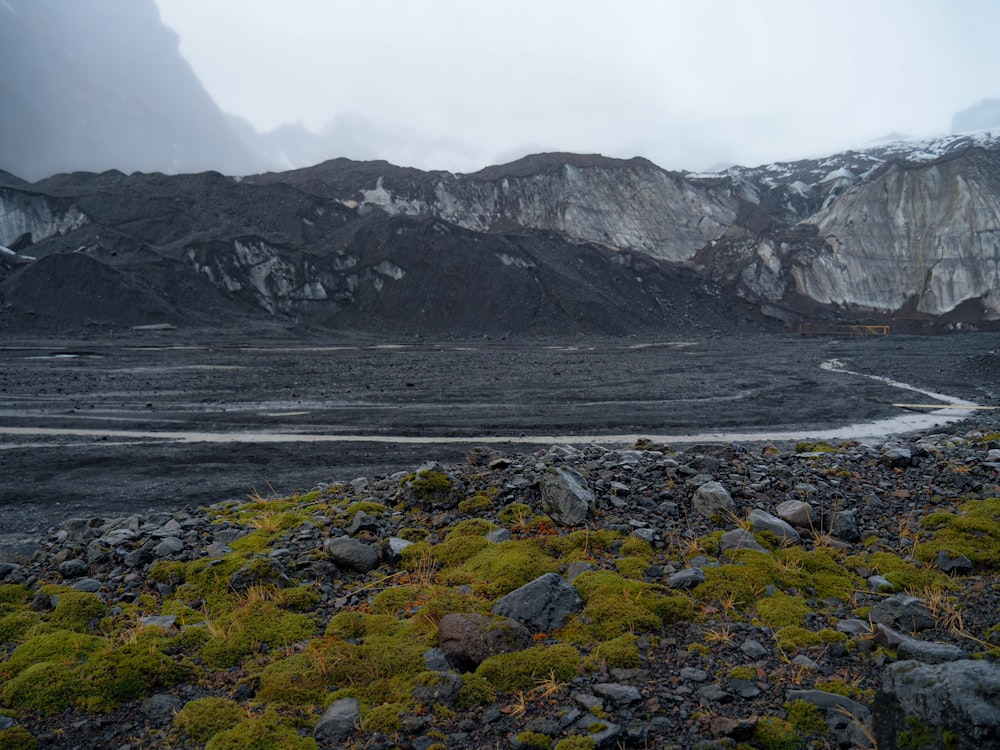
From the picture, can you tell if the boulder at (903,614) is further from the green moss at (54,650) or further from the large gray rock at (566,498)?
the green moss at (54,650)

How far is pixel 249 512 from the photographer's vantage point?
10227mm

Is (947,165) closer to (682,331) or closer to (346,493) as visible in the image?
(682,331)

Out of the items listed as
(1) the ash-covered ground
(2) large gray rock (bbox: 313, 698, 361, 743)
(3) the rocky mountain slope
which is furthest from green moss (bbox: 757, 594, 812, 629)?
(3) the rocky mountain slope

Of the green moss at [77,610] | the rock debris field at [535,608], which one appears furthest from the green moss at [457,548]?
the green moss at [77,610]

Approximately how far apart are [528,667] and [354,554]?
304 centimetres

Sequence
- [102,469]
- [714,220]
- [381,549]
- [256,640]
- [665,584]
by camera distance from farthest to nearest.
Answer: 1. [714,220]
2. [102,469]
3. [381,549]
4. [665,584]
5. [256,640]

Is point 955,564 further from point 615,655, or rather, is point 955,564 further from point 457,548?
point 457,548

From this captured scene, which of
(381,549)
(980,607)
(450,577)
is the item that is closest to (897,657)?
(980,607)

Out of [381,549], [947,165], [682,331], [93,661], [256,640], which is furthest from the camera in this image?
[947,165]

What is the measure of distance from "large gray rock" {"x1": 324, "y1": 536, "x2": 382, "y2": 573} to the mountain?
6085cm

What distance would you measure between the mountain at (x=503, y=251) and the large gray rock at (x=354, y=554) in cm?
6085

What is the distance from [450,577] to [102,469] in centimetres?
1403

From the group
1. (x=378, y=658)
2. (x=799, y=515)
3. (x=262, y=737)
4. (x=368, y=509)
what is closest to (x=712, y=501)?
(x=799, y=515)

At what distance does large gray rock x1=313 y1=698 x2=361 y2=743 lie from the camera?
4.60m
